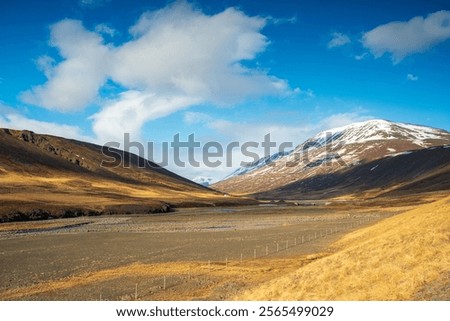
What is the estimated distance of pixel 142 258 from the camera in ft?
144

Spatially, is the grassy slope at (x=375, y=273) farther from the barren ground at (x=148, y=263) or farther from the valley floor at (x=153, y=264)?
the barren ground at (x=148, y=263)

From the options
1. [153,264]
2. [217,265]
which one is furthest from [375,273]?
[153,264]

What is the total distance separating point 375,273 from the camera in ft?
78.6

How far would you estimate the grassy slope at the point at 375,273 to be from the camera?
21445 millimetres

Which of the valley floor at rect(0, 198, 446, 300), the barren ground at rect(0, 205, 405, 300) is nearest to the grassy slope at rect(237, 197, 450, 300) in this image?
the valley floor at rect(0, 198, 446, 300)

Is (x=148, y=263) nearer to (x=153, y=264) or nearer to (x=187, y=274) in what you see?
(x=153, y=264)

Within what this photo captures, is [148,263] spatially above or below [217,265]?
below

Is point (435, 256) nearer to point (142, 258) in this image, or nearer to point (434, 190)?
point (142, 258)

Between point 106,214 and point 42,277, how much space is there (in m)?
94.0

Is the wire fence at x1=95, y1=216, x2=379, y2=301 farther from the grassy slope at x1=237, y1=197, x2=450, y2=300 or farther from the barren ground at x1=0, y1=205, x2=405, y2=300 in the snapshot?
the grassy slope at x1=237, y1=197, x2=450, y2=300

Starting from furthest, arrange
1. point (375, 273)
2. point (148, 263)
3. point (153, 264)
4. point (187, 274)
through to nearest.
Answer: point (148, 263), point (153, 264), point (187, 274), point (375, 273)

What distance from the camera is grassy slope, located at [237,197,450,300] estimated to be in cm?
2145

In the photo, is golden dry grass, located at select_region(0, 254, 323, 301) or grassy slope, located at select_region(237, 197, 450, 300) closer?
grassy slope, located at select_region(237, 197, 450, 300)
